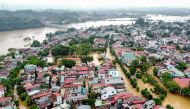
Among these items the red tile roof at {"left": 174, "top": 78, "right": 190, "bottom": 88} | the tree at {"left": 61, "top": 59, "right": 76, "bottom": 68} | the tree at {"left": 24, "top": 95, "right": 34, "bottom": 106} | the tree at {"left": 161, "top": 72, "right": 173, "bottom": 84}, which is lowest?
the tree at {"left": 24, "top": 95, "right": 34, "bottom": 106}

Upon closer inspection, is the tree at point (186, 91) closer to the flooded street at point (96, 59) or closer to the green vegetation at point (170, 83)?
the green vegetation at point (170, 83)

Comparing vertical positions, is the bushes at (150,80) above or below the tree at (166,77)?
below

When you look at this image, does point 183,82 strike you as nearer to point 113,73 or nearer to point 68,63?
point 113,73

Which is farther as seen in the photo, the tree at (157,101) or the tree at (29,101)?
Answer: the tree at (29,101)

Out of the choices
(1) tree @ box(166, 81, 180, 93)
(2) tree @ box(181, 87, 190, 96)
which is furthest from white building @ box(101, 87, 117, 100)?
(2) tree @ box(181, 87, 190, 96)

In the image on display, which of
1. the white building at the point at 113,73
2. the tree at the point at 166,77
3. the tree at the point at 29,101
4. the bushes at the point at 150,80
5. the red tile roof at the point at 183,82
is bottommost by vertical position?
the tree at the point at 29,101

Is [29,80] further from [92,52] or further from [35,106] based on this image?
[92,52]

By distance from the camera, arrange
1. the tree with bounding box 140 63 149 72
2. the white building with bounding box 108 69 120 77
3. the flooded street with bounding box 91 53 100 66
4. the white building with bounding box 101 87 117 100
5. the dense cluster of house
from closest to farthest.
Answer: the dense cluster of house < the white building with bounding box 101 87 117 100 < the white building with bounding box 108 69 120 77 < the tree with bounding box 140 63 149 72 < the flooded street with bounding box 91 53 100 66

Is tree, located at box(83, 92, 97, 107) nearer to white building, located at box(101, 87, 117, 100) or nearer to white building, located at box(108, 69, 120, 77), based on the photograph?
white building, located at box(101, 87, 117, 100)

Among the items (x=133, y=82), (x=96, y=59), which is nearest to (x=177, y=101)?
(x=133, y=82)

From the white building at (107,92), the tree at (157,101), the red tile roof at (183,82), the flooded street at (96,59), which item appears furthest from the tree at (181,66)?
the white building at (107,92)

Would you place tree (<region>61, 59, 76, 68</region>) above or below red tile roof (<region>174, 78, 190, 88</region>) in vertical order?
above

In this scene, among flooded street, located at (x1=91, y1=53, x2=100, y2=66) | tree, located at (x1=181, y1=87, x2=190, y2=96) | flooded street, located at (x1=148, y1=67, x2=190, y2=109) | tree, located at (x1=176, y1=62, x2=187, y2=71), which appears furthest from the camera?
flooded street, located at (x1=91, y1=53, x2=100, y2=66)

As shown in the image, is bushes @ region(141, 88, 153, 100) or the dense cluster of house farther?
bushes @ region(141, 88, 153, 100)
